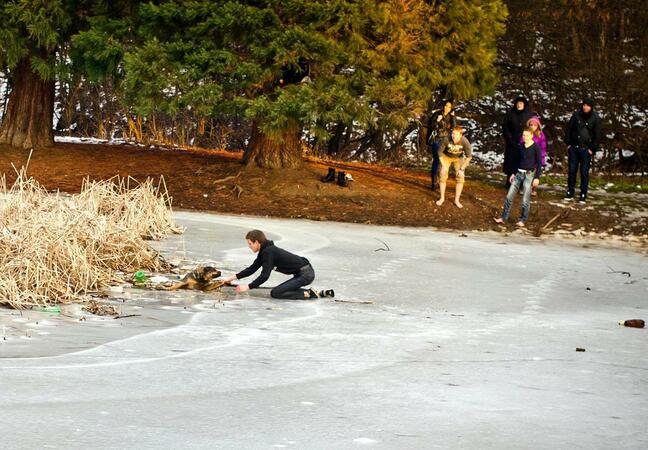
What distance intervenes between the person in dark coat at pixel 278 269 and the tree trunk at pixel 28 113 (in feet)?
47.8

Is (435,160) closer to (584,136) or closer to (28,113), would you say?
(584,136)

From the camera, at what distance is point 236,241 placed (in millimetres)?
17922

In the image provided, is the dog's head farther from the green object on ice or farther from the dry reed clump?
the dry reed clump

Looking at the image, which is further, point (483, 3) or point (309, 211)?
point (483, 3)

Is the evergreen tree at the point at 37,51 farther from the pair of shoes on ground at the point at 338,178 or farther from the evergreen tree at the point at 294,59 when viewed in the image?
the pair of shoes on ground at the point at 338,178

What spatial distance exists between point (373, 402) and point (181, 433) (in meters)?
1.55

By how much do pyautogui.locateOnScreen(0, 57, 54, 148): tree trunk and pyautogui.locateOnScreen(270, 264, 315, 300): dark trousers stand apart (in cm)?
1466

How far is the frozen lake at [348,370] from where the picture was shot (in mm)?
7855

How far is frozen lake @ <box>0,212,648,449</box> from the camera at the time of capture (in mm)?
7855

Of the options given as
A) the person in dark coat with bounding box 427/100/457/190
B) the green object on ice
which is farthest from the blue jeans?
the green object on ice

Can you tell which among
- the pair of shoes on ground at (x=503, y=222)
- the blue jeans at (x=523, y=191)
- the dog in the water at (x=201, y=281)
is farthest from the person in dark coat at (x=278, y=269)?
the pair of shoes on ground at (x=503, y=222)

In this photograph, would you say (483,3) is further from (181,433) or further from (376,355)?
(181,433)

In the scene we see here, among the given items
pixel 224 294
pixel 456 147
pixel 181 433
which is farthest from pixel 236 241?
pixel 181 433

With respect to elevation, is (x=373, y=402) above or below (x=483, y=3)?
below
